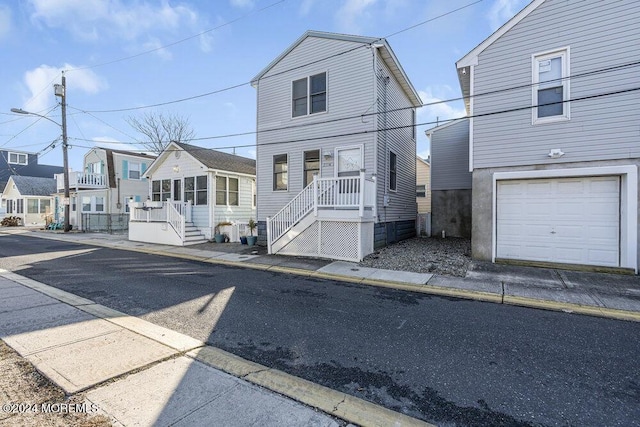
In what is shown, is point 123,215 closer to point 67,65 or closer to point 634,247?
point 67,65

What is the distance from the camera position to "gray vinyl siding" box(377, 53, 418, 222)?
1169 cm

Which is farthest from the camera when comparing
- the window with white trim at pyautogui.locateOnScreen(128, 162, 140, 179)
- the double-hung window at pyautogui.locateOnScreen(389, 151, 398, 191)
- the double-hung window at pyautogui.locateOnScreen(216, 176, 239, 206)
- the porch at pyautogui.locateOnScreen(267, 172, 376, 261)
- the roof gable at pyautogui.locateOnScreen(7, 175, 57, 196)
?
the roof gable at pyautogui.locateOnScreen(7, 175, 57, 196)

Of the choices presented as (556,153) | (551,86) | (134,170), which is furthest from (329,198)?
(134,170)

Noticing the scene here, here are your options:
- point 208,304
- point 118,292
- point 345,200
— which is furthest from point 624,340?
point 118,292

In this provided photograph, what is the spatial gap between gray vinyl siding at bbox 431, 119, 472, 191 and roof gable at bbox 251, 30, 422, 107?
108 inches

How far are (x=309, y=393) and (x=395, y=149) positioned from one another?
11.9 metres

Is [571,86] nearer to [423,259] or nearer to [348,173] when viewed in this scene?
[423,259]

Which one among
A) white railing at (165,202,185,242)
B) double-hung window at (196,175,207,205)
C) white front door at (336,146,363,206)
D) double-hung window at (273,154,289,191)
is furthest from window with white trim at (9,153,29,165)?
white front door at (336,146,363,206)

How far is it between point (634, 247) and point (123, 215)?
28.7 meters

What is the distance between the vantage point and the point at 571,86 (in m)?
8.38

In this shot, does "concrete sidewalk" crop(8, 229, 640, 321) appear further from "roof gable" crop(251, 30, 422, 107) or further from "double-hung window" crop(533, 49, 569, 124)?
"roof gable" crop(251, 30, 422, 107)

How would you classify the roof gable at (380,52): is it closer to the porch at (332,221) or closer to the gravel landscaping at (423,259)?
the porch at (332,221)

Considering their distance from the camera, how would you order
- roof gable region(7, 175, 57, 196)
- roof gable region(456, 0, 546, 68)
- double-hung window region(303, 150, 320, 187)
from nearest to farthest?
roof gable region(456, 0, 546, 68), double-hung window region(303, 150, 320, 187), roof gable region(7, 175, 57, 196)

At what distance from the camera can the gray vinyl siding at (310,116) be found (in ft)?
37.4
